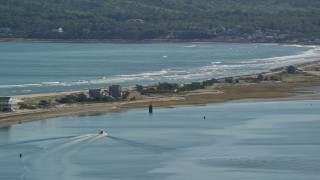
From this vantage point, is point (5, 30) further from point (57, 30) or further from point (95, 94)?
point (95, 94)

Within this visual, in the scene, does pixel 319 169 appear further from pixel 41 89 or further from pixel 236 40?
pixel 236 40

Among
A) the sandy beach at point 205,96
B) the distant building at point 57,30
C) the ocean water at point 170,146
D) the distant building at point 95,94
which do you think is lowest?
the ocean water at point 170,146

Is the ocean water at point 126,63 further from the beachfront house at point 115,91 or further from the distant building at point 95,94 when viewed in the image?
the distant building at point 95,94

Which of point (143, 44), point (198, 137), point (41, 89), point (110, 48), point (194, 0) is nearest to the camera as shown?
point (198, 137)

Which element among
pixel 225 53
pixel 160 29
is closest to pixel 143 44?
pixel 160 29

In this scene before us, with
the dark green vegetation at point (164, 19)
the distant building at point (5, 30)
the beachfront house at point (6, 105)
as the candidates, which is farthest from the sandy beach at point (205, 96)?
the distant building at point (5, 30)
